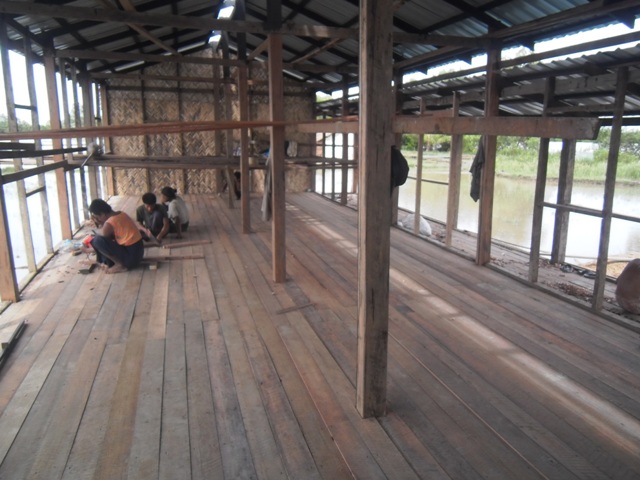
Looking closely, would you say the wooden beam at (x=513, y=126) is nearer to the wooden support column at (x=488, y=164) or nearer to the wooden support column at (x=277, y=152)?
the wooden support column at (x=277, y=152)

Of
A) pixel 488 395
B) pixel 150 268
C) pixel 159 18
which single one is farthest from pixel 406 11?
pixel 488 395

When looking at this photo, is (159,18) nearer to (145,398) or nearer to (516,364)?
(145,398)

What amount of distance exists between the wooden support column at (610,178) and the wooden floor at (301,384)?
316 mm

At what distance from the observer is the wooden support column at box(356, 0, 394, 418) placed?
7.13 ft

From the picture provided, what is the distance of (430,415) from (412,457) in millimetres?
380

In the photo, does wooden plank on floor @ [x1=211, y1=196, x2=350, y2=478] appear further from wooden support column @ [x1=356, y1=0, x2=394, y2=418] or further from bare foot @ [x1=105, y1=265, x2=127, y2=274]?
bare foot @ [x1=105, y1=265, x2=127, y2=274]

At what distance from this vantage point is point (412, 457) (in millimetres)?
2223

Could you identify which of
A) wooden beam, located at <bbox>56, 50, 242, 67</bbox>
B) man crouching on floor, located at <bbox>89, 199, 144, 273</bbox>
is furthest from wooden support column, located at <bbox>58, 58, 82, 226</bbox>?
man crouching on floor, located at <bbox>89, 199, 144, 273</bbox>

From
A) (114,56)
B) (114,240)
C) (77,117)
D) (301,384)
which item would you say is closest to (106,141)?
(77,117)

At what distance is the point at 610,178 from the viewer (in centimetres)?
389

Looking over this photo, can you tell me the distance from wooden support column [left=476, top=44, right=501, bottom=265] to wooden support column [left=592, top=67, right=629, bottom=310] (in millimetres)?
1511

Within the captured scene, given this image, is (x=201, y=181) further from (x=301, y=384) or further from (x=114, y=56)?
(x=301, y=384)

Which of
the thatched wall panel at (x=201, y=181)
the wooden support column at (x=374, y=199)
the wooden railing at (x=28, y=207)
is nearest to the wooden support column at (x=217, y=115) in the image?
the thatched wall panel at (x=201, y=181)

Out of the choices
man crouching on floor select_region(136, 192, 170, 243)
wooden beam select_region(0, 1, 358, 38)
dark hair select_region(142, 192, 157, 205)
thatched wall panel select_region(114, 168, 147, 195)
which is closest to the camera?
wooden beam select_region(0, 1, 358, 38)
